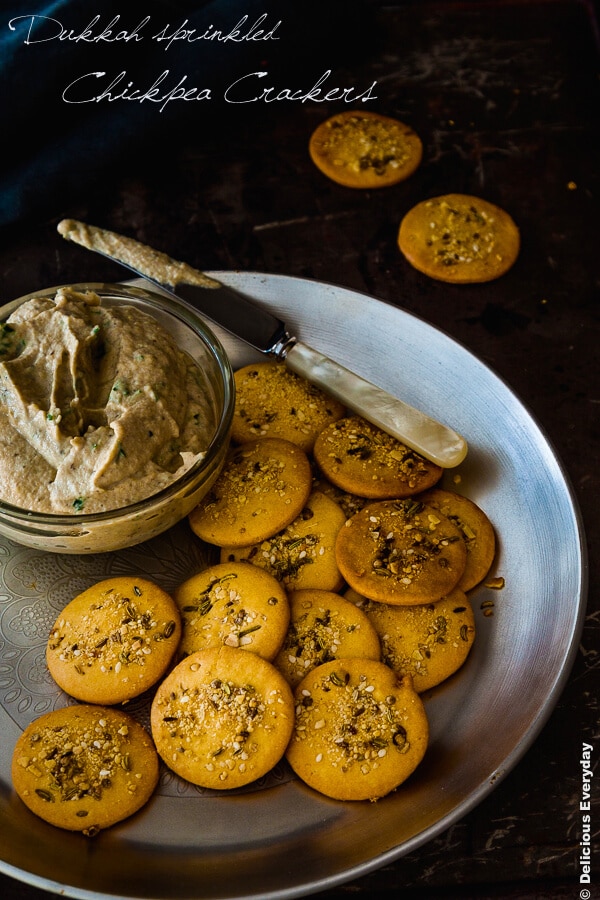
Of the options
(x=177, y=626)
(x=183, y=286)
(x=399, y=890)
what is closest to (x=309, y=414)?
(x=183, y=286)

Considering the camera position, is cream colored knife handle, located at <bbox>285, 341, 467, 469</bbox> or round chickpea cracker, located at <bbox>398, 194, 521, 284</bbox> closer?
cream colored knife handle, located at <bbox>285, 341, 467, 469</bbox>

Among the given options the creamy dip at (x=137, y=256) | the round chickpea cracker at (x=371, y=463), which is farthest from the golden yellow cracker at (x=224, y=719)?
the creamy dip at (x=137, y=256)

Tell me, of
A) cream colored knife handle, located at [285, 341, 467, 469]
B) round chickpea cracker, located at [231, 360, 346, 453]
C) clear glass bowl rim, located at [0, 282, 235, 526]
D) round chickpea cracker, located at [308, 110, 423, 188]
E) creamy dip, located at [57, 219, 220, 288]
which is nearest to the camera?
clear glass bowl rim, located at [0, 282, 235, 526]

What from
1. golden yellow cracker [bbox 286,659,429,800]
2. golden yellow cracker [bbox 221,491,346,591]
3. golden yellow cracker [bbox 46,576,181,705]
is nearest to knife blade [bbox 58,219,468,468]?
golden yellow cracker [bbox 221,491,346,591]

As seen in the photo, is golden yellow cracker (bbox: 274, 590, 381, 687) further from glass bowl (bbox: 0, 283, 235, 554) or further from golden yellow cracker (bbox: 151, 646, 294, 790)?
glass bowl (bbox: 0, 283, 235, 554)

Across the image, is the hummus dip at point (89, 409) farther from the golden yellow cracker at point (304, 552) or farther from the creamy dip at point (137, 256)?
the creamy dip at point (137, 256)

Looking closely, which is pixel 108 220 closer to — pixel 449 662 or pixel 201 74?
pixel 201 74
